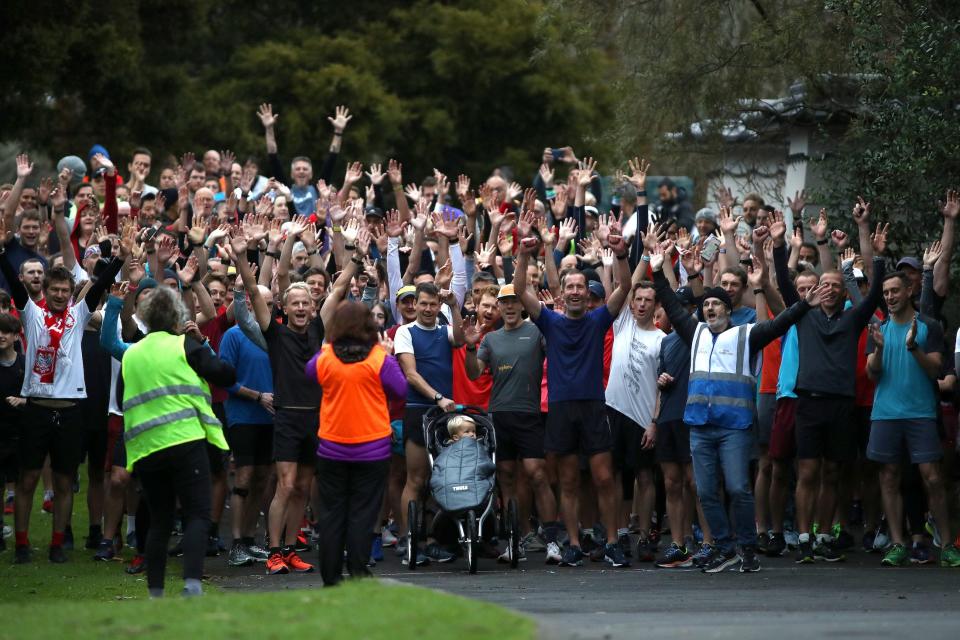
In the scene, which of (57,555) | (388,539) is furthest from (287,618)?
(388,539)

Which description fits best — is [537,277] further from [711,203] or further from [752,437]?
[711,203]

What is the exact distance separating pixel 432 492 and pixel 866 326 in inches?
162

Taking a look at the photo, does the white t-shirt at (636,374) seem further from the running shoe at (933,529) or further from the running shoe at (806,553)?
the running shoe at (933,529)

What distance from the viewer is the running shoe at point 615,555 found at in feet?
45.8

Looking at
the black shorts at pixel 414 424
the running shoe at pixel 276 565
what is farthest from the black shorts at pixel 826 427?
the running shoe at pixel 276 565

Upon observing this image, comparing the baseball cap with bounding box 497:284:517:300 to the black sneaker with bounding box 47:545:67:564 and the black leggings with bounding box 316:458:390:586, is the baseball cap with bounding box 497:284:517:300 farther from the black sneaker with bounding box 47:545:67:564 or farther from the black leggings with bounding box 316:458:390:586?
the black sneaker with bounding box 47:545:67:564

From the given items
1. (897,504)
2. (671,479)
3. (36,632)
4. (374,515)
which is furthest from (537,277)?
(36,632)

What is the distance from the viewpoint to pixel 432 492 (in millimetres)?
13672

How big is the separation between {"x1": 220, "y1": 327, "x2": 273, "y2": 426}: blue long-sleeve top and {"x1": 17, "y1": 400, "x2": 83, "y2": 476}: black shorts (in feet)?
4.65

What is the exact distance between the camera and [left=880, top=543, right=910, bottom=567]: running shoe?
1373cm

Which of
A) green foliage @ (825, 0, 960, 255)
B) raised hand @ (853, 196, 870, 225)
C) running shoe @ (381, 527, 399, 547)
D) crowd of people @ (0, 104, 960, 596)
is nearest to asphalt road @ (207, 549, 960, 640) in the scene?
crowd of people @ (0, 104, 960, 596)

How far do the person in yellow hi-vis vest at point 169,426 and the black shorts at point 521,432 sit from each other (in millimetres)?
3712

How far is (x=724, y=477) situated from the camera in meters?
13.3

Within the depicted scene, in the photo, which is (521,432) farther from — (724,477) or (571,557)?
(724,477)
